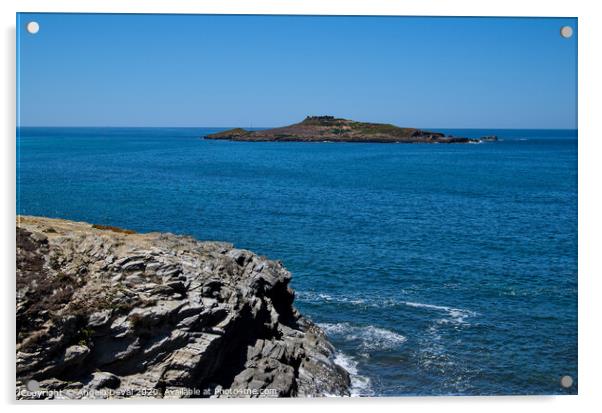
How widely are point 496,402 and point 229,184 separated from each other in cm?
2571

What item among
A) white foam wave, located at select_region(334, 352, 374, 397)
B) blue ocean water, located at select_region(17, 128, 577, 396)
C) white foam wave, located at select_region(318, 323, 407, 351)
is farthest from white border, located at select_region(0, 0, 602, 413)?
white foam wave, located at select_region(318, 323, 407, 351)

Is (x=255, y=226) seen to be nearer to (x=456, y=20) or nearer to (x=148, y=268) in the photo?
(x=148, y=268)

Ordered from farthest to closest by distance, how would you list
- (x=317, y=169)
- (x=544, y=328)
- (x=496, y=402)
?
(x=317, y=169) < (x=544, y=328) < (x=496, y=402)

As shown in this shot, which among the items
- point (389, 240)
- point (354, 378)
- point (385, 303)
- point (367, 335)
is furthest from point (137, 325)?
point (389, 240)

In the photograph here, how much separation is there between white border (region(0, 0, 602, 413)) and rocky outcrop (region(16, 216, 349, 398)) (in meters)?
0.96

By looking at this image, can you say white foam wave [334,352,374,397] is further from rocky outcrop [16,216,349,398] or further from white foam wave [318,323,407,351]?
white foam wave [318,323,407,351]

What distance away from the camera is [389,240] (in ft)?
100

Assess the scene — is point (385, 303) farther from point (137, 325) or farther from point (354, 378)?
point (137, 325)

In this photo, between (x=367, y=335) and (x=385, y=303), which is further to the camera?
(x=385, y=303)

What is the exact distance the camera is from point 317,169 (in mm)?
45656

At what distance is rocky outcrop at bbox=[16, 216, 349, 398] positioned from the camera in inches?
604
